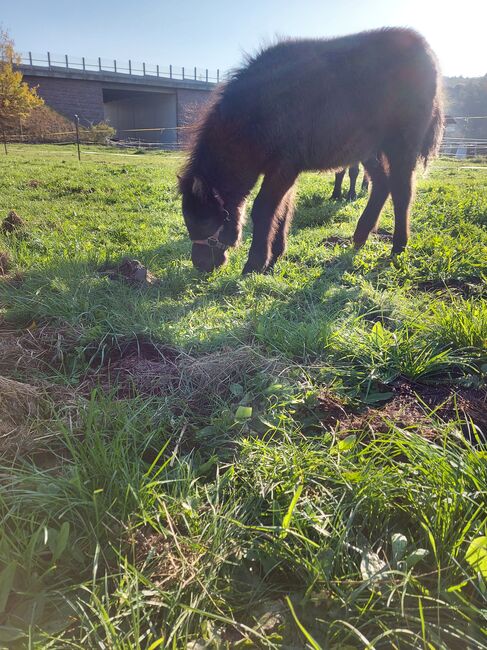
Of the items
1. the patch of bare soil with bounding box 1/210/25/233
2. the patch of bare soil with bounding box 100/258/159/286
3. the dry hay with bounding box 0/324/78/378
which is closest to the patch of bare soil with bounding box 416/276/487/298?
the patch of bare soil with bounding box 100/258/159/286

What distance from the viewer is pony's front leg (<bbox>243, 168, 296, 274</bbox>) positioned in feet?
14.0

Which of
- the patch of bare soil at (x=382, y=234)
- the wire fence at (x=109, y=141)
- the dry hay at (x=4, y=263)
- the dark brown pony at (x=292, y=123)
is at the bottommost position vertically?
the dry hay at (x=4, y=263)

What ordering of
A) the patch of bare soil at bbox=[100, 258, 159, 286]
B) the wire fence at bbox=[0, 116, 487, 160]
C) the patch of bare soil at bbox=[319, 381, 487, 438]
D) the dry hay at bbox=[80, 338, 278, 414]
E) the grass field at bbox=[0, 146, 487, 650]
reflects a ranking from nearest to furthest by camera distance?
the grass field at bbox=[0, 146, 487, 650] → the patch of bare soil at bbox=[319, 381, 487, 438] → the dry hay at bbox=[80, 338, 278, 414] → the patch of bare soil at bbox=[100, 258, 159, 286] → the wire fence at bbox=[0, 116, 487, 160]

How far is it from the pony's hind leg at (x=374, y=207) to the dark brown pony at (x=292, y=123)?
487mm

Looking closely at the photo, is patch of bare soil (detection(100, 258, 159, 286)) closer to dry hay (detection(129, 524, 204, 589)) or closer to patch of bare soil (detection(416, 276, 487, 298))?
patch of bare soil (detection(416, 276, 487, 298))

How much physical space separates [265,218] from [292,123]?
3.11 feet

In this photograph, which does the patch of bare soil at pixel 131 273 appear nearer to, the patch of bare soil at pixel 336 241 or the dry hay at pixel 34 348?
the dry hay at pixel 34 348

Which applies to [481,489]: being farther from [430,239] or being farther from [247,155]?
[430,239]

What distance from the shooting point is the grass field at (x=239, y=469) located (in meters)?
1.10

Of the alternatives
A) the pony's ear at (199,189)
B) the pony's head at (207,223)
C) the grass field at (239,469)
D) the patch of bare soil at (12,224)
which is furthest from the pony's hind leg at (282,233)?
the patch of bare soil at (12,224)

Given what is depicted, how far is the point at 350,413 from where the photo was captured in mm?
1944

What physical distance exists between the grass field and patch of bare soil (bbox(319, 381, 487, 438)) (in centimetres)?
1

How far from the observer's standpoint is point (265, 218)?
430 centimetres

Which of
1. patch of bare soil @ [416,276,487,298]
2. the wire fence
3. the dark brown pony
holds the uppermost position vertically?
the wire fence
